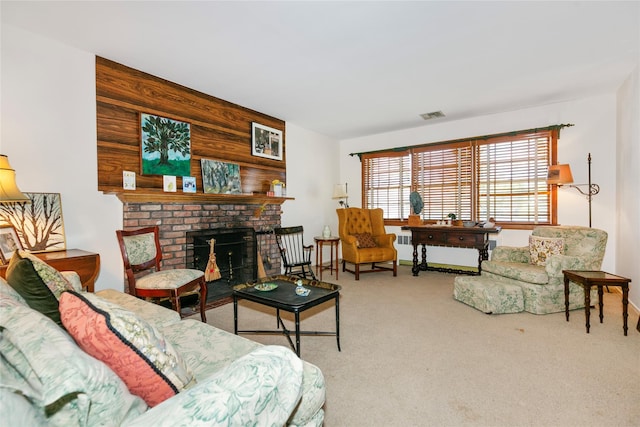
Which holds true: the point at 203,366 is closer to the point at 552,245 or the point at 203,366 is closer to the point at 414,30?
the point at 414,30

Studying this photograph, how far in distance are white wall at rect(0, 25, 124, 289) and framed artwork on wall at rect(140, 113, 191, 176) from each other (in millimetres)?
468

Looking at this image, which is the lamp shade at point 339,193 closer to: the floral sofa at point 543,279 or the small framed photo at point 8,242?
the floral sofa at point 543,279

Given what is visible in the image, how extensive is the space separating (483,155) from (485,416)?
4326mm

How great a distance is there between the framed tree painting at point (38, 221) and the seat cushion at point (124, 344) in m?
2.21

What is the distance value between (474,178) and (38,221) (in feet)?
18.3

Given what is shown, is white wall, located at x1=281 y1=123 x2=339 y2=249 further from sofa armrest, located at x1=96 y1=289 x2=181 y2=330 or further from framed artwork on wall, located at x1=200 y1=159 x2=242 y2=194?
sofa armrest, located at x1=96 y1=289 x2=181 y2=330

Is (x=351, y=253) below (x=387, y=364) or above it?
above

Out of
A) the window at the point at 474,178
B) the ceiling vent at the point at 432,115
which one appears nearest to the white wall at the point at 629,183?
the window at the point at 474,178

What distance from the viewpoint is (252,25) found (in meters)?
2.47

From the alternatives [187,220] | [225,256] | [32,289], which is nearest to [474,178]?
[225,256]

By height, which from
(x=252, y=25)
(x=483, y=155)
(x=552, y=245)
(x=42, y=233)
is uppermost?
(x=252, y=25)

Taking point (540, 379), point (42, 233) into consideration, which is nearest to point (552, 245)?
point (540, 379)

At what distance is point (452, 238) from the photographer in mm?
4664

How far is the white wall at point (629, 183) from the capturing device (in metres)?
3.22
